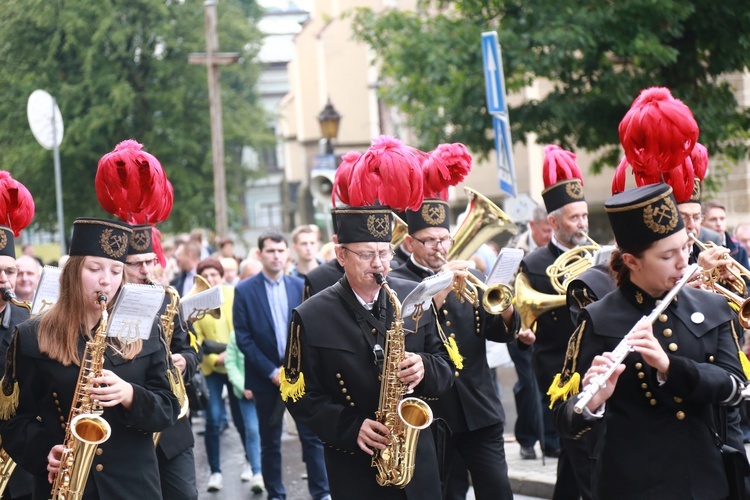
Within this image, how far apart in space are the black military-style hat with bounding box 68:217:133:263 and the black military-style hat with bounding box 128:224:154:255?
5.01 ft

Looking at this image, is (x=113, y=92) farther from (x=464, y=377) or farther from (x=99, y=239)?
(x=99, y=239)

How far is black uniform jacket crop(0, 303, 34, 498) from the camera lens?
6.84m

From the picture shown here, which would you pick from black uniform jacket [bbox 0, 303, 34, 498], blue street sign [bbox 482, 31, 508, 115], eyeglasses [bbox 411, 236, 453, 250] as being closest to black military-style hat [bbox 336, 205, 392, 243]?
eyeglasses [bbox 411, 236, 453, 250]

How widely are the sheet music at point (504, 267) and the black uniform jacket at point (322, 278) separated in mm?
1562

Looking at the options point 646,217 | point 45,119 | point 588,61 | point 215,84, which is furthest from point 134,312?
point 215,84

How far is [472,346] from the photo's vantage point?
781 centimetres

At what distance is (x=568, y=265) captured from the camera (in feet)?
27.0

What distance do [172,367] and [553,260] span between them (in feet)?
10.3

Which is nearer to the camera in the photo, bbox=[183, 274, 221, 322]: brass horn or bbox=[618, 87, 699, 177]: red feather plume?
bbox=[618, 87, 699, 177]: red feather plume

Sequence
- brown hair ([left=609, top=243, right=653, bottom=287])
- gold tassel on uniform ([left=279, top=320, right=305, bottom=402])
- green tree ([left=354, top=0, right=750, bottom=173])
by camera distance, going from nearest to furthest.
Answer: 1. brown hair ([left=609, top=243, right=653, bottom=287])
2. gold tassel on uniform ([left=279, top=320, right=305, bottom=402])
3. green tree ([left=354, top=0, right=750, bottom=173])

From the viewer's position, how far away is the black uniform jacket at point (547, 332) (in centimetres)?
816

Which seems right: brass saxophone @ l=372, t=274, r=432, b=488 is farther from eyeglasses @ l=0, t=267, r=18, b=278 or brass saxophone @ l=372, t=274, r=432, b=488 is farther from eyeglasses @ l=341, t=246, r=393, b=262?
eyeglasses @ l=0, t=267, r=18, b=278

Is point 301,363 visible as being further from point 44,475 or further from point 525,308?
point 525,308

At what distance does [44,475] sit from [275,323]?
191 inches
